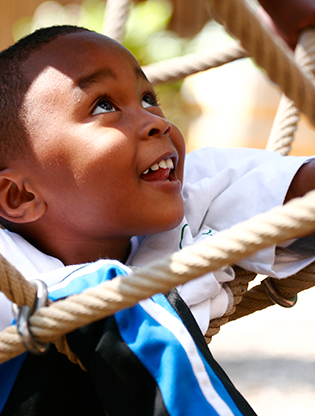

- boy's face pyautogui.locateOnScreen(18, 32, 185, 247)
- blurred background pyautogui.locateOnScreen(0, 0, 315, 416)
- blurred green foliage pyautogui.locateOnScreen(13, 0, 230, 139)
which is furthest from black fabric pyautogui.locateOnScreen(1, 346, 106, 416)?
blurred green foliage pyautogui.locateOnScreen(13, 0, 230, 139)

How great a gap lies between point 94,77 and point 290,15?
25 centimetres

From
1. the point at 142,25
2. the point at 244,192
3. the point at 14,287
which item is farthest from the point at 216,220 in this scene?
the point at 142,25

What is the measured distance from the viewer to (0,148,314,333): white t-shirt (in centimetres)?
59

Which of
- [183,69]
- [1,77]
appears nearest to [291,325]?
[183,69]

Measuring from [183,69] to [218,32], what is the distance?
11.5 feet

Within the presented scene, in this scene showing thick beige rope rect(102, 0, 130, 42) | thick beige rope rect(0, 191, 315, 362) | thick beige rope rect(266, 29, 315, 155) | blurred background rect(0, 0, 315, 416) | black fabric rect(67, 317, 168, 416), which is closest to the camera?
thick beige rope rect(0, 191, 315, 362)

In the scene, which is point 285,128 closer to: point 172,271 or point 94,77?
point 94,77

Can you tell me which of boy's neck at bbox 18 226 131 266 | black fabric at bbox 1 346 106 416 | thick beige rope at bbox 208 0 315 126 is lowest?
boy's neck at bbox 18 226 131 266

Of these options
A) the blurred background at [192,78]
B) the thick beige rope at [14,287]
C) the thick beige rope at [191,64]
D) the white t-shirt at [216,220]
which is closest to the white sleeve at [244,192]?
the white t-shirt at [216,220]

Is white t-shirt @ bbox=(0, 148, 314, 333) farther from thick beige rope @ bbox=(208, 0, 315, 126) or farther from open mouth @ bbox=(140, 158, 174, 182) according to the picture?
thick beige rope @ bbox=(208, 0, 315, 126)

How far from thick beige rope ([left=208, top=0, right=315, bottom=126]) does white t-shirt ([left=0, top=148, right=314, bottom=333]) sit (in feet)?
0.70

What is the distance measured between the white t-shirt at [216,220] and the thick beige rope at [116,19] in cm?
31

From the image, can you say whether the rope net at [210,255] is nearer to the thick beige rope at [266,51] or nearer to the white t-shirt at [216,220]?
the thick beige rope at [266,51]

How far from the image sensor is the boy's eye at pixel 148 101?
0.68m
